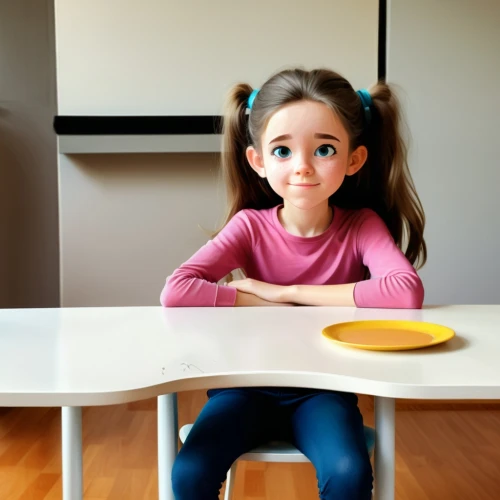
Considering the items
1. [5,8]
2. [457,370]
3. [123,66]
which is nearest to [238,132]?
[457,370]

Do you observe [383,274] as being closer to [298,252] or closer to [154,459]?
[298,252]

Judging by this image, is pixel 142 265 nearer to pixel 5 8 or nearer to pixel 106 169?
pixel 106 169

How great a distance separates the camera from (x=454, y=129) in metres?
2.35

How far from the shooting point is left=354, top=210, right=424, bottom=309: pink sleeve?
1150 mm

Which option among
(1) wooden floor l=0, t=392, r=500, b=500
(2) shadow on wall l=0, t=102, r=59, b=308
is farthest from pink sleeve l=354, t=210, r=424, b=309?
(2) shadow on wall l=0, t=102, r=59, b=308

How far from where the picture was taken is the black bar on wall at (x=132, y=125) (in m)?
2.26

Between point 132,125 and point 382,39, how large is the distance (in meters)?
0.96

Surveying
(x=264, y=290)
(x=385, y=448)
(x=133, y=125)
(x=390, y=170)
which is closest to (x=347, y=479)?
(x=385, y=448)

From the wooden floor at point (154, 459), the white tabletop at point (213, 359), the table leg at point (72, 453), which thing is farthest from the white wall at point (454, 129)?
the table leg at point (72, 453)

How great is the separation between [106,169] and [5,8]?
117 cm

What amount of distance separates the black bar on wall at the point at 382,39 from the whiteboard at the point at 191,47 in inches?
0.9

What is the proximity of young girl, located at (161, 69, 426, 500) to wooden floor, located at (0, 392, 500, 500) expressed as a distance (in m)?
0.65

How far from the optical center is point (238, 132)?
4.67 ft

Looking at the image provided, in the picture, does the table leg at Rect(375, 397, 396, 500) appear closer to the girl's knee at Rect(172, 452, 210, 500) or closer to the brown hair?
the girl's knee at Rect(172, 452, 210, 500)
